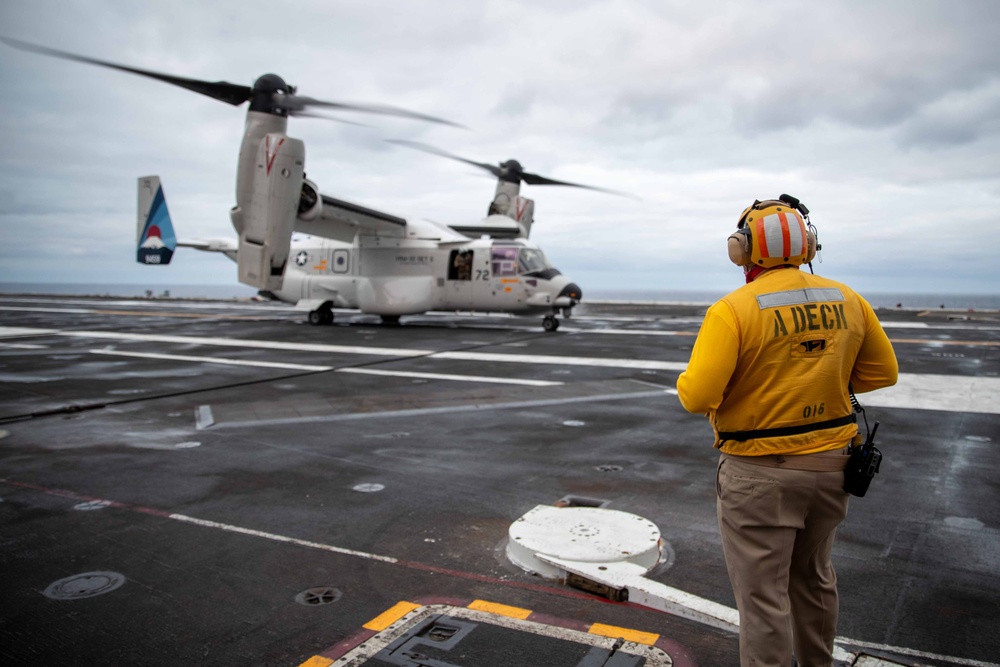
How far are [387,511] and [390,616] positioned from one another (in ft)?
5.22

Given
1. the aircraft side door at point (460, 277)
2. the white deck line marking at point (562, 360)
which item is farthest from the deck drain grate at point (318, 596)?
the aircraft side door at point (460, 277)

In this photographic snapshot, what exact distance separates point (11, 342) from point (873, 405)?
20727 mm

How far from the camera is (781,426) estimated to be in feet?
8.29

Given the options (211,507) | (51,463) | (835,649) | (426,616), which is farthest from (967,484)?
(51,463)

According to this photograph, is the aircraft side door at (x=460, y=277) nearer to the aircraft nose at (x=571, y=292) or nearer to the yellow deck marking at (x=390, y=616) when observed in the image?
the aircraft nose at (x=571, y=292)

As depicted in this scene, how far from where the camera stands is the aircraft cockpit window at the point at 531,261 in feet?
67.9

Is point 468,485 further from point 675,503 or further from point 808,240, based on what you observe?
point 808,240

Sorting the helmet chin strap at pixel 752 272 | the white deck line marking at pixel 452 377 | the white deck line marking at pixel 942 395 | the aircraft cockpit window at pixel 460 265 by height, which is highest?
the aircraft cockpit window at pixel 460 265

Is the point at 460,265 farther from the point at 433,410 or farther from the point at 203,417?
the point at 203,417

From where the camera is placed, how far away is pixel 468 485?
222 inches

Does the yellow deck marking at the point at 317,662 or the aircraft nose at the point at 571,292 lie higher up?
the aircraft nose at the point at 571,292

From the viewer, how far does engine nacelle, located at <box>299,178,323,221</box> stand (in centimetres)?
1888

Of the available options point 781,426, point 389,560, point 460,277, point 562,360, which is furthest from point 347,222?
point 781,426

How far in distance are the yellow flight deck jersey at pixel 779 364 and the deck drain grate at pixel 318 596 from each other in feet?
7.42
